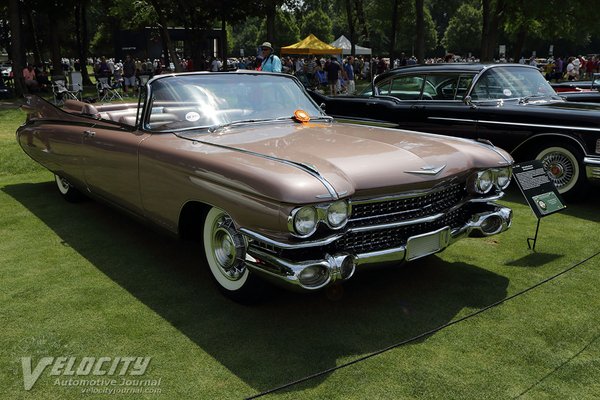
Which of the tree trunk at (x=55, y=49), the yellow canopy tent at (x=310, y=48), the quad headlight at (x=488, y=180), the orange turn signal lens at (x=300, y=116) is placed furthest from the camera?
the yellow canopy tent at (x=310, y=48)

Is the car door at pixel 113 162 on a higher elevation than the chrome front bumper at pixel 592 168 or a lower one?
higher

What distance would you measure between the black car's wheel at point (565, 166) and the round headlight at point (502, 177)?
253cm

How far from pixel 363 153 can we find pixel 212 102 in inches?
58.0

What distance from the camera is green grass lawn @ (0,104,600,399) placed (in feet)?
9.10

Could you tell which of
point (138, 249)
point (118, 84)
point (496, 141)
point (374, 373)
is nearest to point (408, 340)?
point (374, 373)

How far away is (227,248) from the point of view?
11.5 feet

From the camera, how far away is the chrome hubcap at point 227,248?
3.30 metres

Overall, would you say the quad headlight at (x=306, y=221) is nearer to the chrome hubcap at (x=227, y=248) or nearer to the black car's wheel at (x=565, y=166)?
the chrome hubcap at (x=227, y=248)

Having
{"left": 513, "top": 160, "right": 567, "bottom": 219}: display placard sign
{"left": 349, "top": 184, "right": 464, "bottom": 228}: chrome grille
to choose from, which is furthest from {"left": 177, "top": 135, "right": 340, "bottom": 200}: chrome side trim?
{"left": 513, "top": 160, "right": 567, "bottom": 219}: display placard sign

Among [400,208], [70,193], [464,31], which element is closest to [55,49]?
[70,193]

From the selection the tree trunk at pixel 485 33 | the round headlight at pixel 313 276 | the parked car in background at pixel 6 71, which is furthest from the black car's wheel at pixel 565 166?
the parked car in background at pixel 6 71

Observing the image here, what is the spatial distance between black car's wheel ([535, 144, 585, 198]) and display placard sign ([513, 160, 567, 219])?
5.57 feet

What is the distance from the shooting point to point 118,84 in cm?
2648

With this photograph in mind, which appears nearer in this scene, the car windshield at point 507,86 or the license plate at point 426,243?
the license plate at point 426,243
